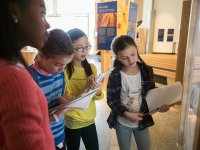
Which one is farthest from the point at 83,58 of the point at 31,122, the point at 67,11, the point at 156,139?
the point at 67,11

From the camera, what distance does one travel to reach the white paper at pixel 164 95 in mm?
1368

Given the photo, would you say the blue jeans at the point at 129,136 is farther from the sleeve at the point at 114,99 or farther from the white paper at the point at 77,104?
the white paper at the point at 77,104

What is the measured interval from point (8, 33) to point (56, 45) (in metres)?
0.58

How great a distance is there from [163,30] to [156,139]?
4980 mm

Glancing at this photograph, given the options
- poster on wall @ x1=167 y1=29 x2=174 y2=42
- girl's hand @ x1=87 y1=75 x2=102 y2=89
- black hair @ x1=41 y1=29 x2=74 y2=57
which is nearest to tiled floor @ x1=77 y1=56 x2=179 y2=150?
girl's hand @ x1=87 y1=75 x2=102 y2=89

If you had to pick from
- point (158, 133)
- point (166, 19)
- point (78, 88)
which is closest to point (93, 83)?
point (78, 88)

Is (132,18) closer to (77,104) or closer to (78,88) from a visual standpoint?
(78,88)

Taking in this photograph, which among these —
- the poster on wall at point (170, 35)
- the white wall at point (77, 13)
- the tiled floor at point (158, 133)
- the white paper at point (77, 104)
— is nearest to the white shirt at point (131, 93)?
the white paper at point (77, 104)

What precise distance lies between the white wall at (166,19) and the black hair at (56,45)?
19.3ft

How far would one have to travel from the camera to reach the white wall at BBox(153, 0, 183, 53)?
20.6 ft

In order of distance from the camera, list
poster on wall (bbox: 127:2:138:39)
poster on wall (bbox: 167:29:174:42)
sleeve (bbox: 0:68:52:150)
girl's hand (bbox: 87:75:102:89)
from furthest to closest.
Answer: poster on wall (bbox: 167:29:174:42), poster on wall (bbox: 127:2:138:39), girl's hand (bbox: 87:75:102:89), sleeve (bbox: 0:68:52:150)

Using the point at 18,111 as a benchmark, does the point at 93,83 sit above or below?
below

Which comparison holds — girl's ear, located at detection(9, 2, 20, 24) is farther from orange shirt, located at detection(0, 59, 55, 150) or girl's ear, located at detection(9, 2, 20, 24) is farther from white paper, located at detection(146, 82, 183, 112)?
white paper, located at detection(146, 82, 183, 112)

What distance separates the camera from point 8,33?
472mm
